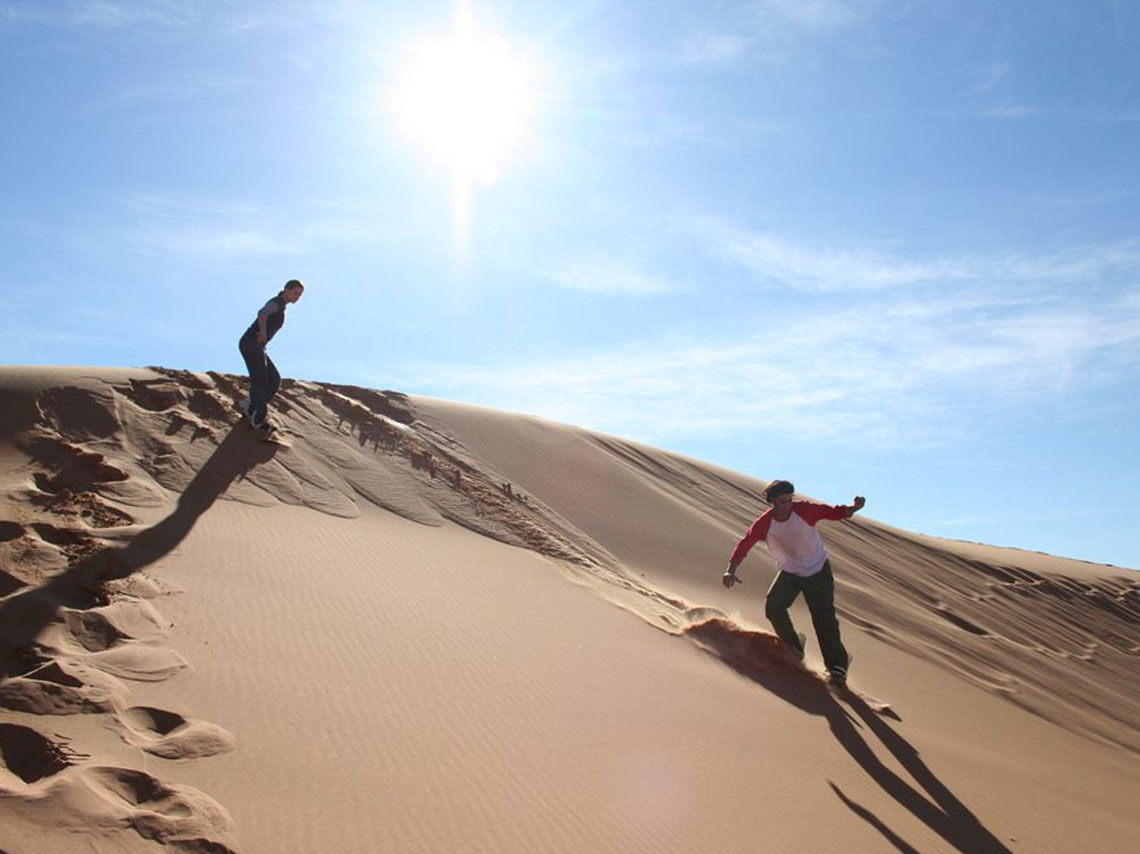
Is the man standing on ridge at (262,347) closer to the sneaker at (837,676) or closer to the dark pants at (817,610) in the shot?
the dark pants at (817,610)

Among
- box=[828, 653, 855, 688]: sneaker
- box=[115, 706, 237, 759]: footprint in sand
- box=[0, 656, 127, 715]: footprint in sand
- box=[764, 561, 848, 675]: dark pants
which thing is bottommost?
box=[115, 706, 237, 759]: footprint in sand

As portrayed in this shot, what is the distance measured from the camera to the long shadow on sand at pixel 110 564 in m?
3.03

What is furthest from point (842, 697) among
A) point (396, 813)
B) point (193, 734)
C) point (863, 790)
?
point (193, 734)

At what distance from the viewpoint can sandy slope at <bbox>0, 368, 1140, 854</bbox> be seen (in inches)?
99.7

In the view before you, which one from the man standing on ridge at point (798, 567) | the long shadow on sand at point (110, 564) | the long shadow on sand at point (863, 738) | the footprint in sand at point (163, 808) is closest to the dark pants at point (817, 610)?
the man standing on ridge at point (798, 567)

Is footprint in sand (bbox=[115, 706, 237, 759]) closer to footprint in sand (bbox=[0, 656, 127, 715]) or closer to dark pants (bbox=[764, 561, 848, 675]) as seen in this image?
footprint in sand (bbox=[0, 656, 127, 715])

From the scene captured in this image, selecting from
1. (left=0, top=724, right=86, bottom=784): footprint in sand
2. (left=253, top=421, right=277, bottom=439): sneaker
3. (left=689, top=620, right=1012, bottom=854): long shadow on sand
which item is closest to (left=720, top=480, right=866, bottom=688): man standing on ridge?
(left=689, top=620, right=1012, bottom=854): long shadow on sand

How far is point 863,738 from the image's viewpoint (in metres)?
4.54

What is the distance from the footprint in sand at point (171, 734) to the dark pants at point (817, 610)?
12.7 feet

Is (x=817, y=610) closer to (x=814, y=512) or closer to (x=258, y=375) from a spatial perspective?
(x=814, y=512)

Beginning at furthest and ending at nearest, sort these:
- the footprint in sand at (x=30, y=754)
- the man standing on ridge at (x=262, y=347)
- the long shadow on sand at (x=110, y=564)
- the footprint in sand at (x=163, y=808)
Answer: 1. the man standing on ridge at (x=262, y=347)
2. the long shadow on sand at (x=110, y=564)
3. the footprint in sand at (x=30, y=754)
4. the footprint in sand at (x=163, y=808)

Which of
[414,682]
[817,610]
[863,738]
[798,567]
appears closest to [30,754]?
[414,682]

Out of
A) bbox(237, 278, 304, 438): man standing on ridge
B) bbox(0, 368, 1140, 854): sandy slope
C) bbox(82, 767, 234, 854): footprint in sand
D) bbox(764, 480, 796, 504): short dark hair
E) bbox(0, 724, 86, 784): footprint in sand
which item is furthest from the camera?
bbox(237, 278, 304, 438): man standing on ridge

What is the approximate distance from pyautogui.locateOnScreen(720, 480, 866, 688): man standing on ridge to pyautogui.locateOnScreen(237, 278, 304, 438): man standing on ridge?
408 cm
